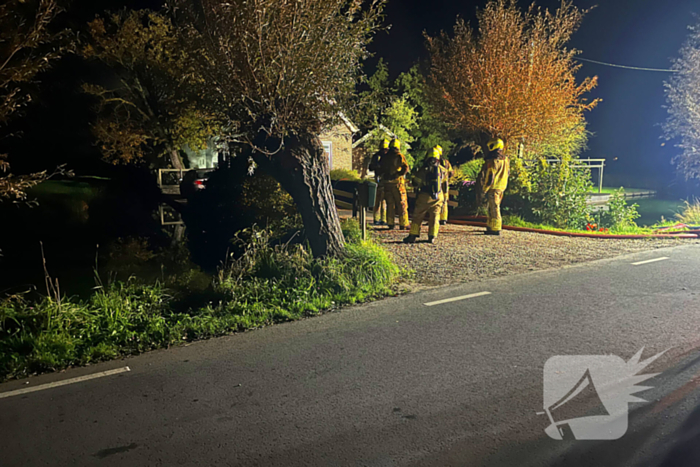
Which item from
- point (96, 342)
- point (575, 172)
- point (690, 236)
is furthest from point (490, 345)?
point (575, 172)

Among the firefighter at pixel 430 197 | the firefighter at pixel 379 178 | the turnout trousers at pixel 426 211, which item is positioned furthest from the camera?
the firefighter at pixel 379 178

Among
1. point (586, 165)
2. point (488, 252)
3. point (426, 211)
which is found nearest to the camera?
point (488, 252)

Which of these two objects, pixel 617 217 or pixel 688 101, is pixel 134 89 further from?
pixel 688 101

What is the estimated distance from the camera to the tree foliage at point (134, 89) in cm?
2073

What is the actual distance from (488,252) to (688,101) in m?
19.7

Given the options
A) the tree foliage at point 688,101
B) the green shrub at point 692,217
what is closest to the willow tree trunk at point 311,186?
the green shrub at point 692,217

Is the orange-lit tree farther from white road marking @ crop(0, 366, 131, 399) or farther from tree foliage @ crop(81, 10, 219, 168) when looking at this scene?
white road marking @ crop(0, 366, 131, 399)

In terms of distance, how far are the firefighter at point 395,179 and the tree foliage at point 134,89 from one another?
9.04 metres

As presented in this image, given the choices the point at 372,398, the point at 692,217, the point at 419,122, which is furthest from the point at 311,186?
the point at 419,122

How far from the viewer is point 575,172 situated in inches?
617

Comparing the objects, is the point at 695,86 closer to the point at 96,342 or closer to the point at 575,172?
the point at 575,172

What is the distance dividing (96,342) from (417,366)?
318 cm

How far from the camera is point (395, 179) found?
42.6 ft
